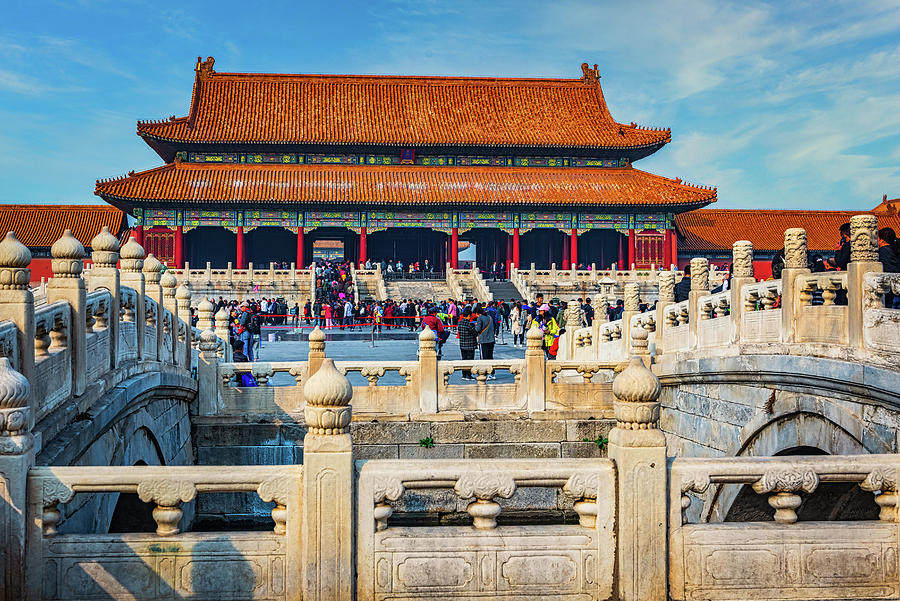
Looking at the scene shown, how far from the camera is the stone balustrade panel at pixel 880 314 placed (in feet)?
19.9

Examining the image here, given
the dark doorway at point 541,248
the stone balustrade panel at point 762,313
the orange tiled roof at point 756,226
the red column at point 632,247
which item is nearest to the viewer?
the stone balustrade panel at point 762,313

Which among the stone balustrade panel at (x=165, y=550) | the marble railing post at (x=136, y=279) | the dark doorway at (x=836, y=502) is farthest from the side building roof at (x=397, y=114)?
the stone balustrade panel at (x=165, y=550)

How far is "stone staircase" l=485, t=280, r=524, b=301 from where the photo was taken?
28.8 metres

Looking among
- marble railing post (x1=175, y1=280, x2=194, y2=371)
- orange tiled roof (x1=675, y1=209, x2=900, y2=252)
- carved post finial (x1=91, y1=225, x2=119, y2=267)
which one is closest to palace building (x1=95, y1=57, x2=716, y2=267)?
orange tiled roof (x1=675, y1=209, x2=900, y2=252)

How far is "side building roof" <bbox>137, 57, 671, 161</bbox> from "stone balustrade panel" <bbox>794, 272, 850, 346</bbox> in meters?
30.2

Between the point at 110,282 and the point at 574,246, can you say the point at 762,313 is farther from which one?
the point at 574,246

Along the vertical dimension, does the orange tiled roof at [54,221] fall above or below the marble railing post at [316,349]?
above

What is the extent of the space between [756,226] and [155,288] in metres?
35.4

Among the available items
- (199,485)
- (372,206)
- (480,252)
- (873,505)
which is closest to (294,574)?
(199,485)

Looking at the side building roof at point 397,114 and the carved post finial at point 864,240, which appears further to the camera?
the side building roof at point 397,114

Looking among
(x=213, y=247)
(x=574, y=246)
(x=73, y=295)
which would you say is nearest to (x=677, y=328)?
(x=73, y=295)

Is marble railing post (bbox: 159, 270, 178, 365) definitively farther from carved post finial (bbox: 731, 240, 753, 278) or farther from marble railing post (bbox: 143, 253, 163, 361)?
carved post finial (bbox: 731, 240, 753, 278)

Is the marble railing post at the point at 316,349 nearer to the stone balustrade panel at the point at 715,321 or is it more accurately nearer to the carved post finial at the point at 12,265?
the stone balustrade panel at the point at 715,321

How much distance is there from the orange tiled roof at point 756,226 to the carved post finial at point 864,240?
3181 cm
